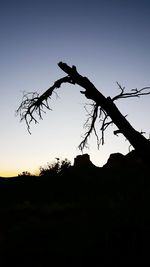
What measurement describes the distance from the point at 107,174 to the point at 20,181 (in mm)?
10510

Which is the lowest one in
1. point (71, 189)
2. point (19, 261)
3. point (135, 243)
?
point (19, 261)

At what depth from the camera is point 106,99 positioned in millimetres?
7969

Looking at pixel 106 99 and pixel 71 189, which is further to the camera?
pixel 71 189

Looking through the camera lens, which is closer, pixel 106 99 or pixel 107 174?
pixel 106 99

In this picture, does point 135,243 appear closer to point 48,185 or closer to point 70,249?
point 70,249

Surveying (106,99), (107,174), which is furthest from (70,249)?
(107,174)

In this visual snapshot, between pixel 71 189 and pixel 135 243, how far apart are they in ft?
74.0

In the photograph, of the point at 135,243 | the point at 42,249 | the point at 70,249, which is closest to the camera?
the point at 135,243

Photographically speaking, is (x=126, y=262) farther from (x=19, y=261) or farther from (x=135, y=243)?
(x=19, y=261)

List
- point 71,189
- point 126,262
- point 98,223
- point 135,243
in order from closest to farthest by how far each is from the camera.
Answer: point 126,262, point 135,243, point 98,223, point 71,189

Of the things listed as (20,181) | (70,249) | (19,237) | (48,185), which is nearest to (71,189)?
(48,185)

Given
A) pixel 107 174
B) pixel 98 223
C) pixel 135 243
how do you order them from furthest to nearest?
pixel 107 174 < pixel 98 223 < pixel 135 243

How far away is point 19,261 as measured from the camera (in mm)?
7559

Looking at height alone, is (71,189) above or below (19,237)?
above
